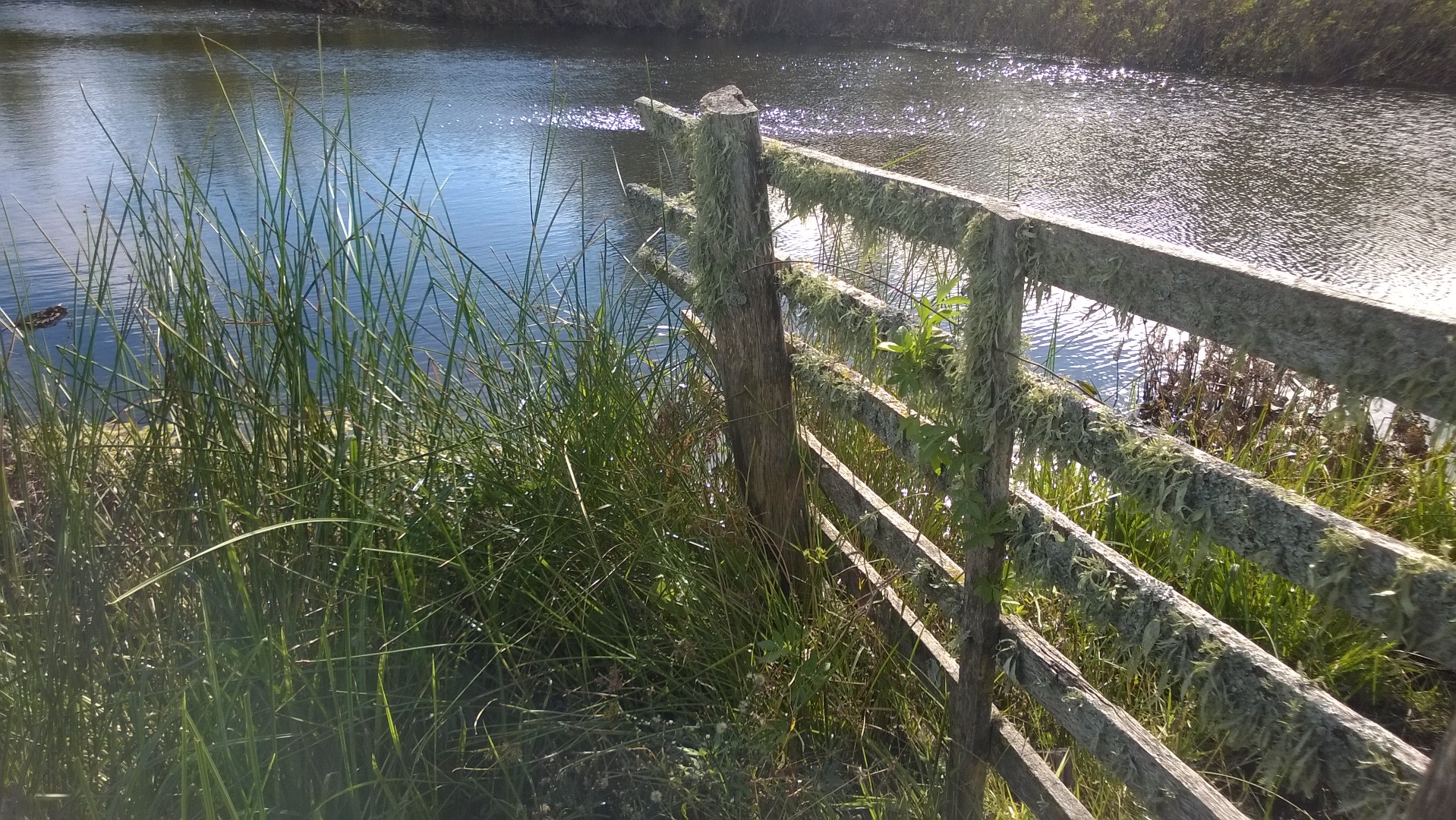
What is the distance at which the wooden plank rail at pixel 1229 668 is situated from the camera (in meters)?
1.10

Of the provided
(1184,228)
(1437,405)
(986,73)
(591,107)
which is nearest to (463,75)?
(591,107)

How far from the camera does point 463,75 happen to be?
8.60 meters

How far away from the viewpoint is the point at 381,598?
1.59 m

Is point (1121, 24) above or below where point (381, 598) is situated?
above

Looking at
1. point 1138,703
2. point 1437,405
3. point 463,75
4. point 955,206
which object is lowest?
point 1138,703

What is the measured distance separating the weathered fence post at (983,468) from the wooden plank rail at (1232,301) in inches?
1.9

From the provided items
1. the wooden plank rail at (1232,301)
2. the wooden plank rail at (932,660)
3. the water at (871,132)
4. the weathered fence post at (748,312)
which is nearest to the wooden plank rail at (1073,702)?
the wooden plank rail at (932,660)

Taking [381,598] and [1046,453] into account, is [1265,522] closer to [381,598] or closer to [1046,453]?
[1046,453]

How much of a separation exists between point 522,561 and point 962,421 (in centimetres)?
92

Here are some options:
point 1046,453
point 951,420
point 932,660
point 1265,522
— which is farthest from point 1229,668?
point 932,660

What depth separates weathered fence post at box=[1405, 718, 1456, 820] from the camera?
0.81m

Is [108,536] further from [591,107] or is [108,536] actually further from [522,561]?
[591,107]

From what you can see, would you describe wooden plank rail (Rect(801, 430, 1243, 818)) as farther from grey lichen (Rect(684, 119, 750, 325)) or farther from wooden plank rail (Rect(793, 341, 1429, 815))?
grey lichen (Rect(684, 119, 750, 325))

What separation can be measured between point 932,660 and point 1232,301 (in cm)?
103
